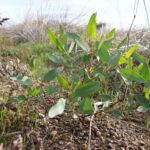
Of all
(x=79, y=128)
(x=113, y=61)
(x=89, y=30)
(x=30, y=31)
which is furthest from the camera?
(x=30, y=31)

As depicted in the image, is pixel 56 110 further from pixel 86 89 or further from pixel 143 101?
pixel 143 101

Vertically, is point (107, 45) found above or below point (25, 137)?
above

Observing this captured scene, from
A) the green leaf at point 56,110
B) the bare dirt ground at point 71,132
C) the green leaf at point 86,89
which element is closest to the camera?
the green leaf at point 56,110

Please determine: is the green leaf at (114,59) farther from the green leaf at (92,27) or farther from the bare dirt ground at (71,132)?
the bare dirt ground at (71,132)

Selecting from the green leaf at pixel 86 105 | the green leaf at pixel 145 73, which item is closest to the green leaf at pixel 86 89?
the green leaf at pixel 86 105

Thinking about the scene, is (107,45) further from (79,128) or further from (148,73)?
(79,128)

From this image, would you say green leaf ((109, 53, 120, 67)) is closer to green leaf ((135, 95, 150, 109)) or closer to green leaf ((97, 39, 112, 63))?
green leaf ((97, 39, 112, 63))

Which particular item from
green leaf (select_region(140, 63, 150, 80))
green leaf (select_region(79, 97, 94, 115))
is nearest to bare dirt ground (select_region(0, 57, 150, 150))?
green leaf (select_region(79, 97, 94, 115))

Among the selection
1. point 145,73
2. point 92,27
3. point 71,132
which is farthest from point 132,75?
point 71,132

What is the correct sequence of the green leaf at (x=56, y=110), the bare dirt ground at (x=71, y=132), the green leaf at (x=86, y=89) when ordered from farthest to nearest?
the bare dirt ground at (x=71, y=132) → the green leaf at (x=86, y=89) → the green leaf at (x=56, y=110)

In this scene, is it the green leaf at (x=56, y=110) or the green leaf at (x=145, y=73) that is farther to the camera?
the green leaf at (x=145, y=73)

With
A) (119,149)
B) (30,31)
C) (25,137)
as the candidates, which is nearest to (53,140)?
(25,137)

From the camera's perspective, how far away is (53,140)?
67.3 inches

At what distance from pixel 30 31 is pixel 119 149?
20.6 ft
